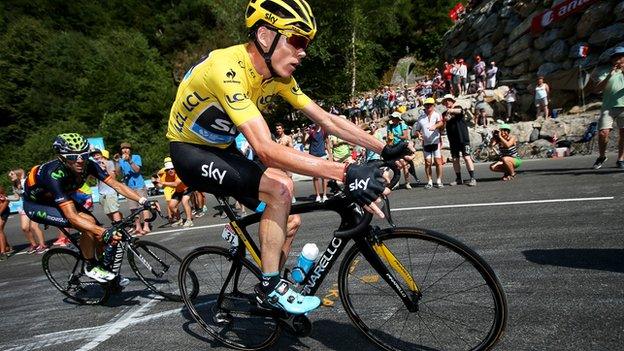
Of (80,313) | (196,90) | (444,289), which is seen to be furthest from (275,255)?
(80,313)

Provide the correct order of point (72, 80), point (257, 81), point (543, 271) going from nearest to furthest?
point (257, 81) < point (543, 271) < point (72, 80)

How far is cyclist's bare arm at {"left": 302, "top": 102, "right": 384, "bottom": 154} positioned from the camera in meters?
2.96

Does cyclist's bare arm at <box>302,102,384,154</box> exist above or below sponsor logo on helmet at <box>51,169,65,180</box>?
above

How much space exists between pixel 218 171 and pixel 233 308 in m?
1.27

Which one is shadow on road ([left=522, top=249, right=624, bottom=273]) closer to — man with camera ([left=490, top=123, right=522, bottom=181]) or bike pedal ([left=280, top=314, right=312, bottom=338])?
bike pedal ([left=280, top=314, right=312, bottom=338])

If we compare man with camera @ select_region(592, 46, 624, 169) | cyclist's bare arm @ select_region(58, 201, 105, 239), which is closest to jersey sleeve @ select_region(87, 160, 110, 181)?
cyclist's bare arm @ select_region(58, 201, 105, 239)

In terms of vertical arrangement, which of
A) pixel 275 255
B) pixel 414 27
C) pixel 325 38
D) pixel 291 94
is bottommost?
pixel 275 255

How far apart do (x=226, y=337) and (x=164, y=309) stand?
1.26 metres

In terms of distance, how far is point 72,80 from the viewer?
4203cm

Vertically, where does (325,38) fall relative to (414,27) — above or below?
below

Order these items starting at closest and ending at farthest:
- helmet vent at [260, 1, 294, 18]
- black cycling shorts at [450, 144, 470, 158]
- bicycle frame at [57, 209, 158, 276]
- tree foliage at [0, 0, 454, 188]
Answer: helmet vent at [260, 1, 294, 18], bicycle frame at [57, 209, 158, 276], black cycling shorts at [450, 144, 470, 158], tree foliage at [0, 0, 454, 188]

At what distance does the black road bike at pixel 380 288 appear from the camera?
8.08 feet

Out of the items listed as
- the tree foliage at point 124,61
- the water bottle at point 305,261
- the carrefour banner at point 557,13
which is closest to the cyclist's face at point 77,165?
the water bottle at point 305,261

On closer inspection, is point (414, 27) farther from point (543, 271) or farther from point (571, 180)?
point (543, 271)
